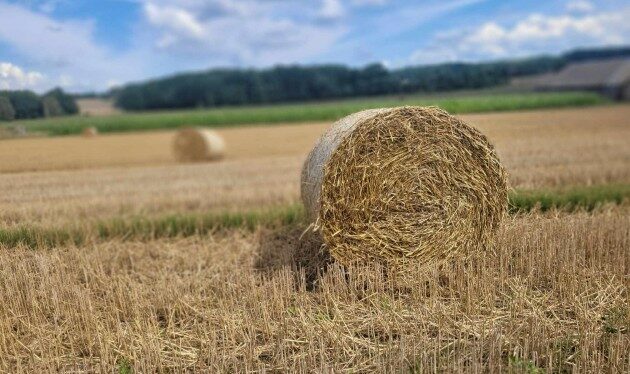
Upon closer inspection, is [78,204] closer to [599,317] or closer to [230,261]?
[230,261]

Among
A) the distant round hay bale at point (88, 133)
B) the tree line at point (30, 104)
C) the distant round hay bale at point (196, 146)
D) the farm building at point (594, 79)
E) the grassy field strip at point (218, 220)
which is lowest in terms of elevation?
the grassy field strip at point (218, 220)

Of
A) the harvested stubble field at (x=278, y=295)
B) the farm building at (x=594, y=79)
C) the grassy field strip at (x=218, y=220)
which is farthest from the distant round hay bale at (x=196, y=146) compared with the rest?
the farm building at (x=594, y=79)

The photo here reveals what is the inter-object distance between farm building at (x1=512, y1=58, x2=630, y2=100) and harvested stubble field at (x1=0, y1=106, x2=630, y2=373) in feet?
137

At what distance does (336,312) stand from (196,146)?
17011mm

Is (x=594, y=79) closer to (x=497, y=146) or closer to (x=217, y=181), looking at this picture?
(x=217, y=181)

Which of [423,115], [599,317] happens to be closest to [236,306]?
[423,115]

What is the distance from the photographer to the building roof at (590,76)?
5112cm

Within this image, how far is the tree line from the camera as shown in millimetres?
7438

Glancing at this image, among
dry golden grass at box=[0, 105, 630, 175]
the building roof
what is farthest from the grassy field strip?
the building roof

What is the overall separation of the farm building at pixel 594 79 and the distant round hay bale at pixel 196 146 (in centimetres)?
3198

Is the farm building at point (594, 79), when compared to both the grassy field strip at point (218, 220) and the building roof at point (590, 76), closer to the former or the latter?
the building roof at point (590, 76)

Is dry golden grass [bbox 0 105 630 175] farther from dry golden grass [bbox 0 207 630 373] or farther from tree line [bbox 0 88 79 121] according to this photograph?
dry golden grass [bbox 0 207 630 373]

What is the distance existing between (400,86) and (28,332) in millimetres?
7970

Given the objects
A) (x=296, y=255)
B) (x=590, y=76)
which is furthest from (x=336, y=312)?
(x=590, y=76)
